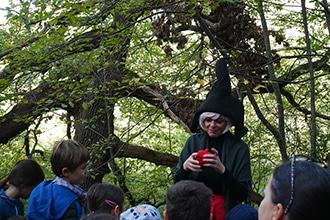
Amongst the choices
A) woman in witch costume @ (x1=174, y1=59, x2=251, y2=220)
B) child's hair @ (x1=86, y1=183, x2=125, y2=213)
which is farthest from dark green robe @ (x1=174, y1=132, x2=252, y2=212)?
child's hair @ (x1=86, y1=183, x2=125, y2=213)

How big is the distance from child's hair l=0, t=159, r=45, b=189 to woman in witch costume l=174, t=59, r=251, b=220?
3.13 ft

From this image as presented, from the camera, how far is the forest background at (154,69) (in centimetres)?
531

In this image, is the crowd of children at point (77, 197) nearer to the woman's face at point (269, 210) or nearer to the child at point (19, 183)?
the child at point (19, 183)

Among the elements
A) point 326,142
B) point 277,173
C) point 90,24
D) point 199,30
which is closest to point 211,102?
point 277,173

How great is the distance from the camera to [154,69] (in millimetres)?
6375

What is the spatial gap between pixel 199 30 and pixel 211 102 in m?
2.66

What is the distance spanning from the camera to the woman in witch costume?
3.24 m

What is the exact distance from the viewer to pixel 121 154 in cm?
761

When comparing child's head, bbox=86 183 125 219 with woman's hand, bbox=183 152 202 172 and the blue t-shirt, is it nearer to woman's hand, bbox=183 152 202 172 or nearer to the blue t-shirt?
woman's hand, bbox=183 152 202 172

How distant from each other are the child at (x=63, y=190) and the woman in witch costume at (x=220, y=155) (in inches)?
25.7

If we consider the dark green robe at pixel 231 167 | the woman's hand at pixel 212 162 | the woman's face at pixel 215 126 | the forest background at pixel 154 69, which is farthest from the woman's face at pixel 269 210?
the forest background at pixel 154 69

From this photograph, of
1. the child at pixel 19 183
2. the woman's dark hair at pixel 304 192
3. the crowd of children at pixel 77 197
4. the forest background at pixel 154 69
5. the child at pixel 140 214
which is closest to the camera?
the woman's dark hair at pixel 304 192

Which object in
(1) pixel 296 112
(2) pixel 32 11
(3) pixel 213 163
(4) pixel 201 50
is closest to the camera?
(3) pixel 213 163

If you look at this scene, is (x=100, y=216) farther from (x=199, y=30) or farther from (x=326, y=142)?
(x=326, y=142)
